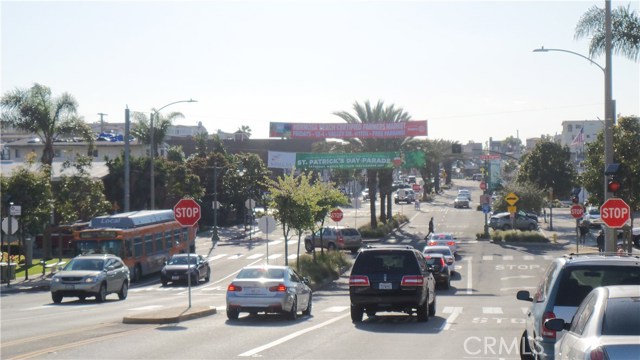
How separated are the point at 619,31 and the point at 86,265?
20838 millimetres

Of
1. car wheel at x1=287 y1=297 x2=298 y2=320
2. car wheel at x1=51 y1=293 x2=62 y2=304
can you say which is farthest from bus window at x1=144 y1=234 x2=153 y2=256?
car wheel at x1=287 y1=297 x2=298 y2=320

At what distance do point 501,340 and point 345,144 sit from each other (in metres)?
53.7

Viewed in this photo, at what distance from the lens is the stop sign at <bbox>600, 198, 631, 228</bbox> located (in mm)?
26109

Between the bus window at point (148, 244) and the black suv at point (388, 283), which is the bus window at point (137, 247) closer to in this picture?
the bus window at point (148, 244)

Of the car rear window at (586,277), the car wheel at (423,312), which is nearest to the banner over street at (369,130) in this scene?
the car wheel at (423,312)

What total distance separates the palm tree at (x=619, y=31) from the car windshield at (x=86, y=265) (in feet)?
63.3

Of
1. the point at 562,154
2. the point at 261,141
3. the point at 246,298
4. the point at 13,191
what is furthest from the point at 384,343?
the point at 261,141

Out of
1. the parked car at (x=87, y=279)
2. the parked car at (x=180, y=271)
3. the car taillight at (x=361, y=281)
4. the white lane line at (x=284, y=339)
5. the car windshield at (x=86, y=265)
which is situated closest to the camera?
the white lane line at (x=284, y=339)

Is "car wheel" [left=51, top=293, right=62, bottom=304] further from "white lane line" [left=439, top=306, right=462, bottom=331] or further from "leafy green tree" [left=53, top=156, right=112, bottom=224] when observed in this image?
"leafy green tree" [left=53, top=156, right=112, bottom=224]

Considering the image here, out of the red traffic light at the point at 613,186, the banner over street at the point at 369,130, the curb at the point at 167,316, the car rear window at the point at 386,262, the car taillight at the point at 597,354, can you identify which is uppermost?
the banner over street at the point at 369,130

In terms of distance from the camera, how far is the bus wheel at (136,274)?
1785 inches

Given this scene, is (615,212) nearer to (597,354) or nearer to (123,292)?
(123,292)

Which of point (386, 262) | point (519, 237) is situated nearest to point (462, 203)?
point (519, 237)

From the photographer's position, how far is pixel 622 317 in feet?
26.5
